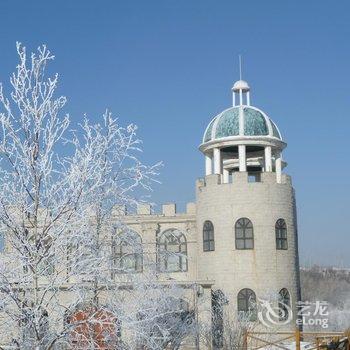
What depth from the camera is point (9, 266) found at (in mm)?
10984

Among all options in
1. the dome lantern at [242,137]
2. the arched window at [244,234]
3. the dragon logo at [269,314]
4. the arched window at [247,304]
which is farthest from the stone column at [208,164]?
the dragon logo at [269,314]

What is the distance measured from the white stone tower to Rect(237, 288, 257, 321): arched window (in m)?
0.05

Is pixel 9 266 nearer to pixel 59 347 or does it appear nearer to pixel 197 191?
pixel 59 347

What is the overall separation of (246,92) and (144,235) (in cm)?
929

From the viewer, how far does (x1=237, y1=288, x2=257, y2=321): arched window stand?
28.6 m

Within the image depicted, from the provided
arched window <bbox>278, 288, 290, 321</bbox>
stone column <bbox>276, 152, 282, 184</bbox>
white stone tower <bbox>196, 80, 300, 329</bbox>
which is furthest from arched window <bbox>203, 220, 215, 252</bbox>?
stone column <bbox>276, 152, 282, 184</bbox>

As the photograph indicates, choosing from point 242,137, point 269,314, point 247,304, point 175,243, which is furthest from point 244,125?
point 269,314

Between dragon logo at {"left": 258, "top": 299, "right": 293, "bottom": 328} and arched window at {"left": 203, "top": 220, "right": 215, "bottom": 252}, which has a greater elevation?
arched window at {"left": 203, "top": 220, "right": 215, "bottom": 252}

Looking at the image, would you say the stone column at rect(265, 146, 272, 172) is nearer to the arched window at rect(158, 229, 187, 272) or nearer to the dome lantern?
the dome lantern

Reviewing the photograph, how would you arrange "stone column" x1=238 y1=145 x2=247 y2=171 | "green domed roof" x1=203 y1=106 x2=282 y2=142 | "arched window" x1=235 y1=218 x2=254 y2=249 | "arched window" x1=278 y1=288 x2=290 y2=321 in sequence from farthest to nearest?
"green domed roof" x1=203 y1=106 x2=282 y2=142 < "stone column" x1=238 y1=145 x2=247 y2=171 < "arched window" x1=235 y1=218 x2=254 y2=249 < "arched window" x1=278 y1=288 x2=290 y2=321

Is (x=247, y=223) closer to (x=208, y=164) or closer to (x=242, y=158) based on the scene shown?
(x=242, y=158)

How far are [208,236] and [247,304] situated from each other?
3786 millimetres

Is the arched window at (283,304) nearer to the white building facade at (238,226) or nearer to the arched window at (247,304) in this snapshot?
the white building facade at (238,226)

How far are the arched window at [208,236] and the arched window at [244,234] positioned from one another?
1305 mm
